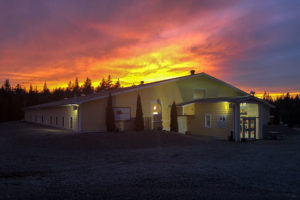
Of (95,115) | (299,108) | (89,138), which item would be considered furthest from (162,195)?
(299,108)

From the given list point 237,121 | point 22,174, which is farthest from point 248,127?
point 22,174

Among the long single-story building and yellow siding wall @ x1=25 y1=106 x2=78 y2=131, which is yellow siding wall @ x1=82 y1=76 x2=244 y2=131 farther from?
yellow siding wall @ x1=25 y1=106 x2=78 y2=131

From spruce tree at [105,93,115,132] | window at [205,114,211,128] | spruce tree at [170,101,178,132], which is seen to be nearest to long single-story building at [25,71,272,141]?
window at [205,114,211,128]

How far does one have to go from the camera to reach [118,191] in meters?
6.40

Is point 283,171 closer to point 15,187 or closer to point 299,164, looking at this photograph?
point 299,164

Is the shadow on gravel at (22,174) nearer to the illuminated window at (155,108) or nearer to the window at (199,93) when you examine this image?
the illuminated window at (155,108)

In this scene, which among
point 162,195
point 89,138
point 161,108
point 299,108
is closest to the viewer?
point 162,195

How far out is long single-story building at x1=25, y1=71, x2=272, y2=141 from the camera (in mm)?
20469

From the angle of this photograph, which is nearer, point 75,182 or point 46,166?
point 75,182

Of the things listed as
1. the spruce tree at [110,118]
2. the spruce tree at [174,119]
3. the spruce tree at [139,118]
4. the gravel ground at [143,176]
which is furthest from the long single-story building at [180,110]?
the gravel ground at [143,176]

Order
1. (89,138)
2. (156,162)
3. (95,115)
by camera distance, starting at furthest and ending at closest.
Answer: (95,115)
(89,138)
(156,162)

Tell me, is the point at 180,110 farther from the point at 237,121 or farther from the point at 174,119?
the point at 237,121

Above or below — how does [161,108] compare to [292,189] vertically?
above

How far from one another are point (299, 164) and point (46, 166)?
390 inches
